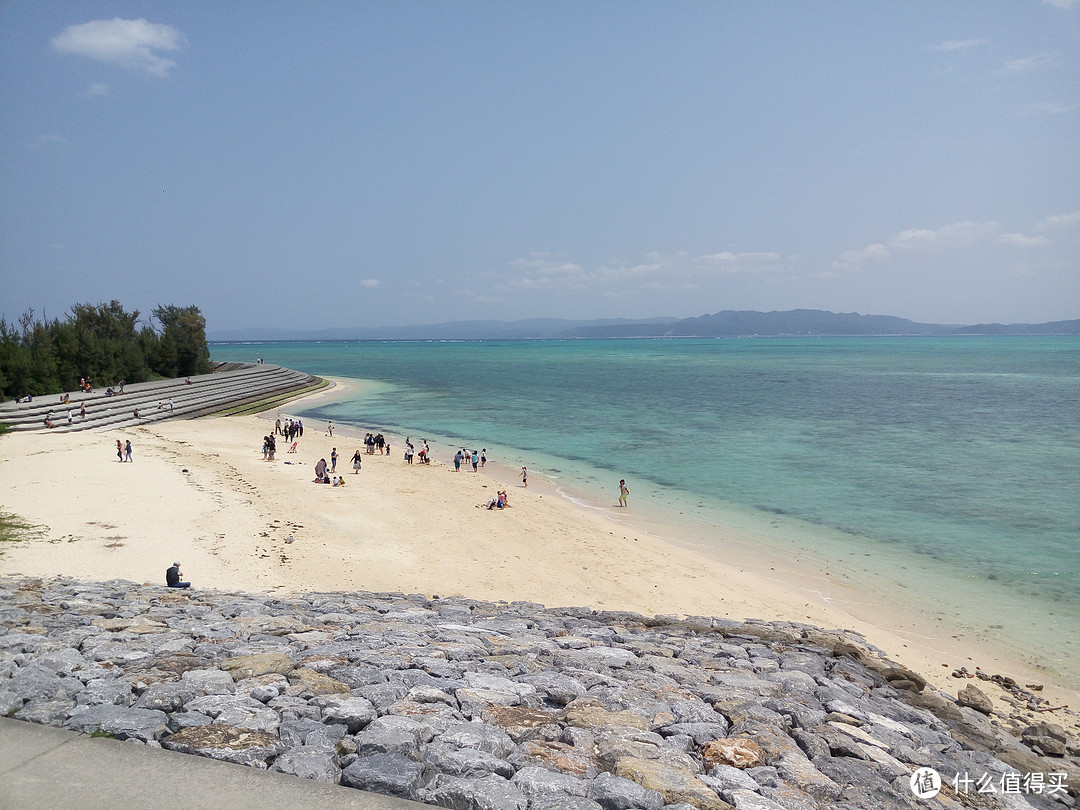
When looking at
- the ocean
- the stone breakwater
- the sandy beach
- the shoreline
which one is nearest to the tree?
the ocean

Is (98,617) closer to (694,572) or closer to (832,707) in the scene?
(832,707)

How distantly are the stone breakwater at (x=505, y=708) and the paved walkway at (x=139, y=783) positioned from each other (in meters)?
0.32

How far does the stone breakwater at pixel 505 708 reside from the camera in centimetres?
459

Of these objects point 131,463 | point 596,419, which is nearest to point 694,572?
point 131,463

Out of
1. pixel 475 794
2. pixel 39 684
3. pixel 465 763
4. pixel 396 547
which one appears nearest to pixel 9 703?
pixel 39 684

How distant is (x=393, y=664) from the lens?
6.62 m

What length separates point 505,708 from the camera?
5.78m

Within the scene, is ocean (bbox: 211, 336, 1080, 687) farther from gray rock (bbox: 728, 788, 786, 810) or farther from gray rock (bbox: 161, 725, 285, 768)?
gray rock (bbox: 161, 725, 285, 768)

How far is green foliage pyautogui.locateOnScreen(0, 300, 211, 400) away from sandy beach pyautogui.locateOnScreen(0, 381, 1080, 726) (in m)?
15.1

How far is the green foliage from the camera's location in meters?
37.7

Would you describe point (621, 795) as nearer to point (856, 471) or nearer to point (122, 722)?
point (122, 722)

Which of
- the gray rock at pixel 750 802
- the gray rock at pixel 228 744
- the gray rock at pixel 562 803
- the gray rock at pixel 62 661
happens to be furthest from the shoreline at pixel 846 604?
the gray rock at pixel 62 661

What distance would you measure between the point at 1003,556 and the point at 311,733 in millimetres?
20145

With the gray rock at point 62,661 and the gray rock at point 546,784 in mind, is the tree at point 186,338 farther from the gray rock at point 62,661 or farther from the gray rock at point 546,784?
the gray rock at point 546,784
